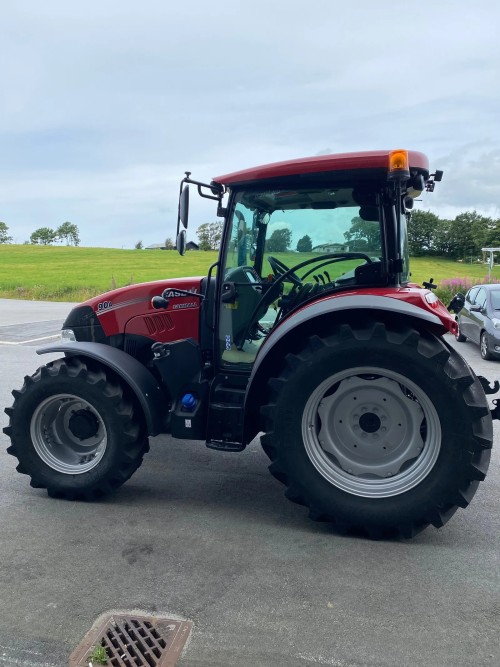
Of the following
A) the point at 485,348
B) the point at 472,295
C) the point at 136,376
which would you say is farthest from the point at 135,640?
the point at 472,295

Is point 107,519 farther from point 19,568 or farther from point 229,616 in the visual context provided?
point 229,616

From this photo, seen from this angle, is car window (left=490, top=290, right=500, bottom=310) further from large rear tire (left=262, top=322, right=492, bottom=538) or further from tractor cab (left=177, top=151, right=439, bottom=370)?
large rear tire (left=262, top=322, right=492, bottom=538)

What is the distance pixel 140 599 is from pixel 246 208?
2.43 meters

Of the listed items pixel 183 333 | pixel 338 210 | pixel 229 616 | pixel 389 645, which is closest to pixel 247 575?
pixel 229 616

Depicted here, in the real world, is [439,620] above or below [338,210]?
below

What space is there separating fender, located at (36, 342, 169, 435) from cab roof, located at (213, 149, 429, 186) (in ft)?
4.63

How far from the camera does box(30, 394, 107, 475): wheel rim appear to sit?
159 inches

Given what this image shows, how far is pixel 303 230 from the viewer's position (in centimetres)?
384

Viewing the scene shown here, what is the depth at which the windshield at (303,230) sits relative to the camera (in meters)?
3.67

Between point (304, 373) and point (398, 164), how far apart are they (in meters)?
1.29

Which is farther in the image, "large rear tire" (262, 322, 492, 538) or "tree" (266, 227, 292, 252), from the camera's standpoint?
"tree" (266, 227, 292, 252)

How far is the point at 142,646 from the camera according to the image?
2.55 m

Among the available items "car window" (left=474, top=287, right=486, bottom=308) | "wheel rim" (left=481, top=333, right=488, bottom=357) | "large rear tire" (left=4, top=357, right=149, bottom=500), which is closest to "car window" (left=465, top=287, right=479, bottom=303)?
"car window" (left=474, top=287, right=486, bottom=308)

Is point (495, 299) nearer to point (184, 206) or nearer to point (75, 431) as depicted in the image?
point (184, 206)
